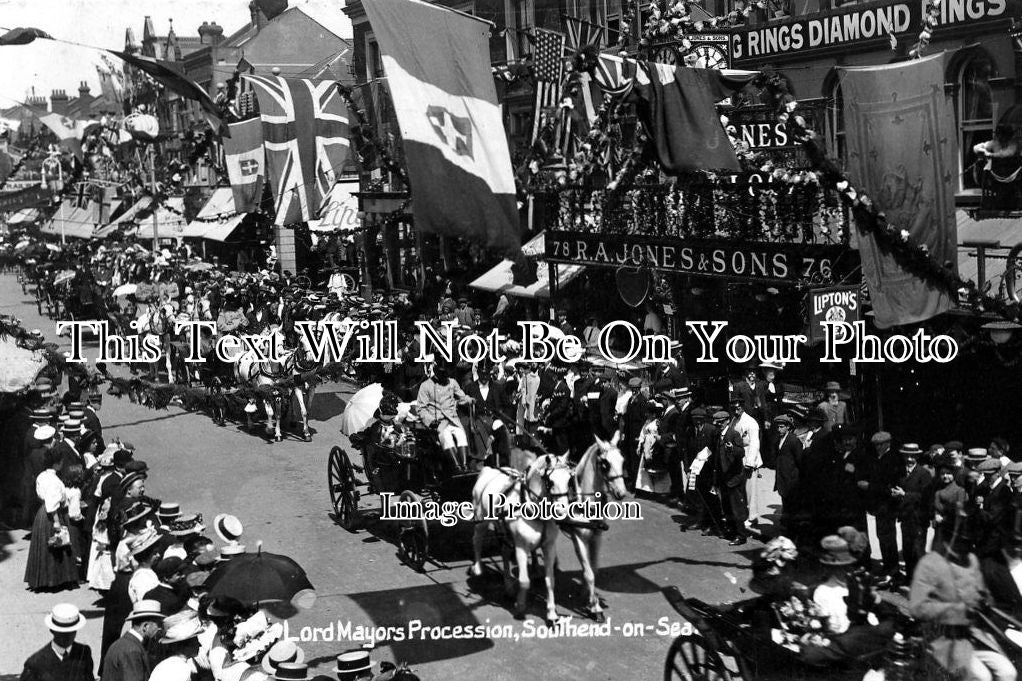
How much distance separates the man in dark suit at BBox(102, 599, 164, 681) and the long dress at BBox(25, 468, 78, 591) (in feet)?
14.3

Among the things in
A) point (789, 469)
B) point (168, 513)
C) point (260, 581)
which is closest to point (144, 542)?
point (168, 513)

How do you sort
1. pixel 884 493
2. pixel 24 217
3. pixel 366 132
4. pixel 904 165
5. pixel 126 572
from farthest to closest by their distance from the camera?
1. pixel 24 217
2. pixel 366 132
3. pixel 904 165
4. pixel 884 493
5. pixel 126 572

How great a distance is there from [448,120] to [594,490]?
152 inches

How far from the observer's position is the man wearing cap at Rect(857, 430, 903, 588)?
37.5 ft

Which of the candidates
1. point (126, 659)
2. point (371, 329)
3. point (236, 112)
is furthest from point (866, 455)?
point (236, 112)

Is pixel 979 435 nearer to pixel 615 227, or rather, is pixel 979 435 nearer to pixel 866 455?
pixel 866 455

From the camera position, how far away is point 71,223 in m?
47.7

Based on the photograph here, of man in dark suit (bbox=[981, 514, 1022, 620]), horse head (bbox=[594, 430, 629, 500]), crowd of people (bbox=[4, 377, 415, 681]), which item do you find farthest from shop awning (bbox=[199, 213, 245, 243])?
man in dark suit (bbox=[981, 514, 1022, 620])

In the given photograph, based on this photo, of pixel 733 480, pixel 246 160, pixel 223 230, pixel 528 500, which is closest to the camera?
pixel 528 500

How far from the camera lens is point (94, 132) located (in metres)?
29.2

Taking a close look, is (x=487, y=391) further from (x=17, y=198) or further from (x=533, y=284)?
(x=17, y=198)

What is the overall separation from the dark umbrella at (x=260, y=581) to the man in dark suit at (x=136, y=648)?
47cm

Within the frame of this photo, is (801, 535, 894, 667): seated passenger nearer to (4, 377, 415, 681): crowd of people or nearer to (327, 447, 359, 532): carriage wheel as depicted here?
(4, 377, 415, 681): crowd of people
